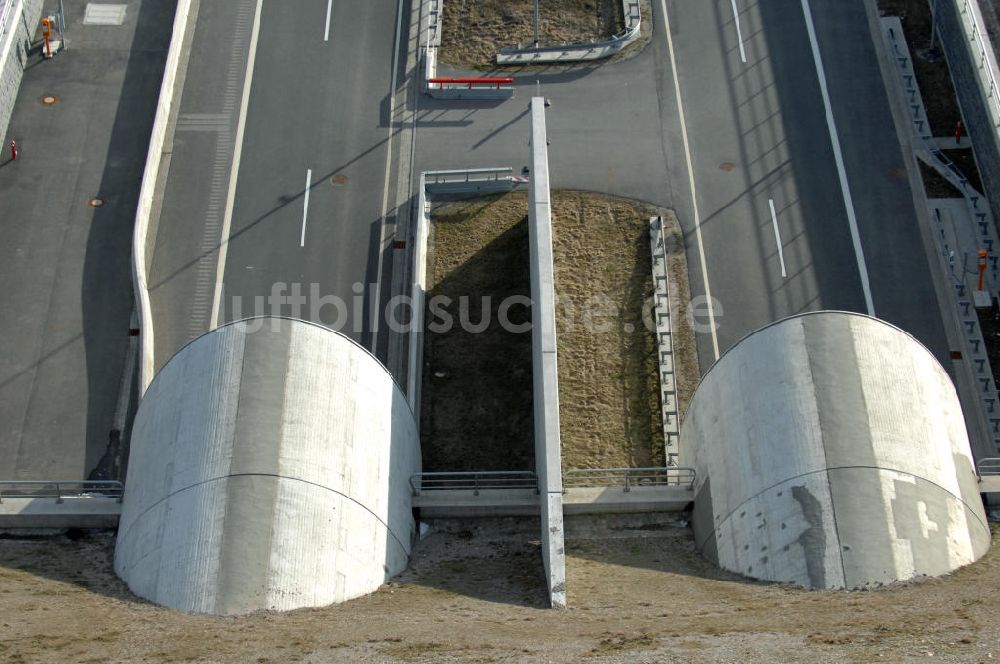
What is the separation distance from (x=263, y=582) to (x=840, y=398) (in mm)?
14007

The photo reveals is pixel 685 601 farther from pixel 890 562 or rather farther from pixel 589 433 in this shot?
pixel 589 433

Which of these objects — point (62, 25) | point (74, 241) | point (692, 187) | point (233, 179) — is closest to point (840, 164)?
point (692, 187)

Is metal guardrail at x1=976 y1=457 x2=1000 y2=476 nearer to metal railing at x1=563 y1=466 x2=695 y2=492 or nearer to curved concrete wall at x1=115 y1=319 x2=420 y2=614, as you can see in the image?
metal railing at x1=563 y1=466 x2=695 y2=492

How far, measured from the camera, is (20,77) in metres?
49.4

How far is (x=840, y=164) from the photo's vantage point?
153ft

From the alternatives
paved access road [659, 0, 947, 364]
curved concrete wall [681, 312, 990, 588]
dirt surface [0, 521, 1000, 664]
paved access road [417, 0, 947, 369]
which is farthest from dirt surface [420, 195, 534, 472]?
curved concrete wall [681, 312, 990, 588]

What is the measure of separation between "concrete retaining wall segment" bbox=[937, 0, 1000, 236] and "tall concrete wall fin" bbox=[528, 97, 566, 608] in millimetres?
15386

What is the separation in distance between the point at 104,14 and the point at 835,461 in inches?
1303

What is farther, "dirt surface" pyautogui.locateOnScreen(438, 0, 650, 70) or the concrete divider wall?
"dirt surface" pyautogui.locateOnScreen(438, 0, 650, 70)

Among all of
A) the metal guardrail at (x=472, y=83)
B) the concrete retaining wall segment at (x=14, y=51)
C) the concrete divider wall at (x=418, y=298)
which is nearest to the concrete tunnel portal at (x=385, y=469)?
the concrete divider wall at (x=418, y=298)

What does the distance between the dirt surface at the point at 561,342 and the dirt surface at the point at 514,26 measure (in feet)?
22.6

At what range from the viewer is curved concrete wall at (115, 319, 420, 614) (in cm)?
3114

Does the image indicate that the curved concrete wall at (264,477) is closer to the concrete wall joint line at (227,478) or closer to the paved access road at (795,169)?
the concrete wall joint line at (227,478)

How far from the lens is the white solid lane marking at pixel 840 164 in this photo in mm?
43844
